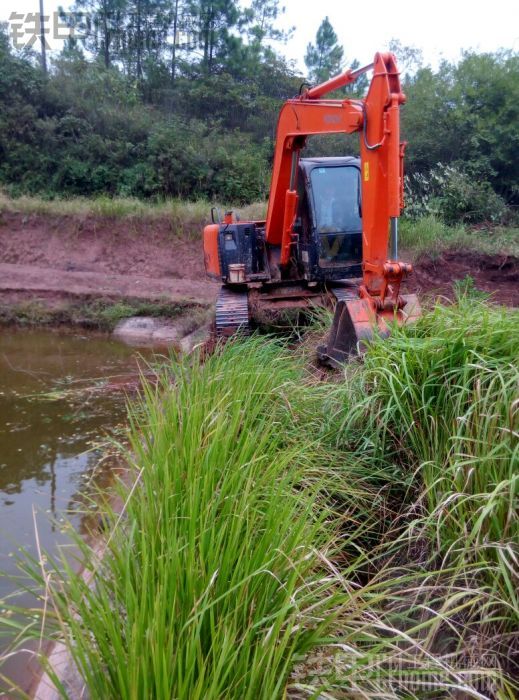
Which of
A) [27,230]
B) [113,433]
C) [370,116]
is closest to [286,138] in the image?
[370,116]

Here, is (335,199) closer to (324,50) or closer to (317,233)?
(317,233)

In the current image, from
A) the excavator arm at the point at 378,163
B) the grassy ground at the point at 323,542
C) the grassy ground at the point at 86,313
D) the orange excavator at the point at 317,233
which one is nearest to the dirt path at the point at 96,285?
the grassy ground at the point at 86,313

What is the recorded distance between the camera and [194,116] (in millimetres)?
24594

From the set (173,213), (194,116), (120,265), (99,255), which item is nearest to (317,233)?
(120,265)

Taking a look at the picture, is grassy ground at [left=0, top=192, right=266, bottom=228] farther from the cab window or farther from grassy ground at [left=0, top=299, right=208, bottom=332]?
the cab window

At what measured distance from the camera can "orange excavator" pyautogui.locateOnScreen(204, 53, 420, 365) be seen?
5.17 meters

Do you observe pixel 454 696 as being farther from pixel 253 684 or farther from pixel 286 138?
pixel 286 138

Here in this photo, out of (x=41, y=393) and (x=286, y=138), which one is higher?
(x=286, y=138)

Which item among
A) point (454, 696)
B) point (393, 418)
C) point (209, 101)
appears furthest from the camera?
point (209, 101)

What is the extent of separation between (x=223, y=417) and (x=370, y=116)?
317 centimetres

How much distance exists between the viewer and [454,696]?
207 centimetres

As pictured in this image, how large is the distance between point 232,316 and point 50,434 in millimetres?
2672

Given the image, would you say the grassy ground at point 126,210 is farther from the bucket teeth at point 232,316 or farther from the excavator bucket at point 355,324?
the excavator bucket at point 355,324

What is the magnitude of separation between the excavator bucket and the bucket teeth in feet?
6.30
